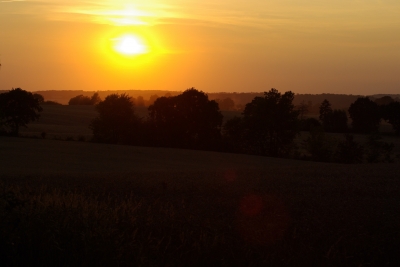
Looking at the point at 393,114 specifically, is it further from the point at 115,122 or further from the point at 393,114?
the point at 115,122

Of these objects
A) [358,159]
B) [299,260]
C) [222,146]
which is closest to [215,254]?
[299,260]

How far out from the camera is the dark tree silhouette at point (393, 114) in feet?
257

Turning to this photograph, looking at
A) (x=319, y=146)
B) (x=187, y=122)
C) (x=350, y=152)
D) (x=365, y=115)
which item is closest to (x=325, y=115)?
(x=365, y=115)

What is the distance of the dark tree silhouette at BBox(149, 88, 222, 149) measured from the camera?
53147mm

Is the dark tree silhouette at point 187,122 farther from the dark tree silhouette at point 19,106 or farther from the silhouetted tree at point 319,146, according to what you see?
the dark tree silhouette at point 19,106

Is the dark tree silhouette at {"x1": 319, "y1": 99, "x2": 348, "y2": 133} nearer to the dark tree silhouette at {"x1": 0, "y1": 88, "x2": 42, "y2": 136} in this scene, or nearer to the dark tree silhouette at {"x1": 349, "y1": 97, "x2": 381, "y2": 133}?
the dark tree silhouette at {"x1": 349, "y1": 97, "x2": 381, "y2": 133}

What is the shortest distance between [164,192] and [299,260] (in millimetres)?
5854

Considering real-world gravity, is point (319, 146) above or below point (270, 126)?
below

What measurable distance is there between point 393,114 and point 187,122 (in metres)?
40.9

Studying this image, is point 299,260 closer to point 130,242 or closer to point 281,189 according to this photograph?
point 130,242

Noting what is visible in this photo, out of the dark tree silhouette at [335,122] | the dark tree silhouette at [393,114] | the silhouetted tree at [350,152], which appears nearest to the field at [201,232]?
the silhouetted tree at [350,152]

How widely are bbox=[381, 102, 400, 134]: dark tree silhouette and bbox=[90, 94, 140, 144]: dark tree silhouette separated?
42.9 metres

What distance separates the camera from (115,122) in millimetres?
55562

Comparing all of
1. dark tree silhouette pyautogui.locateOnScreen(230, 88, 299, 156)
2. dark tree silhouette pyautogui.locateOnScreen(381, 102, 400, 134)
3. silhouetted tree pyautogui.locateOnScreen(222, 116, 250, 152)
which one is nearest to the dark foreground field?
silhouetted tree pyautogui.locateOnScreen(222, 116, 250, 152)
